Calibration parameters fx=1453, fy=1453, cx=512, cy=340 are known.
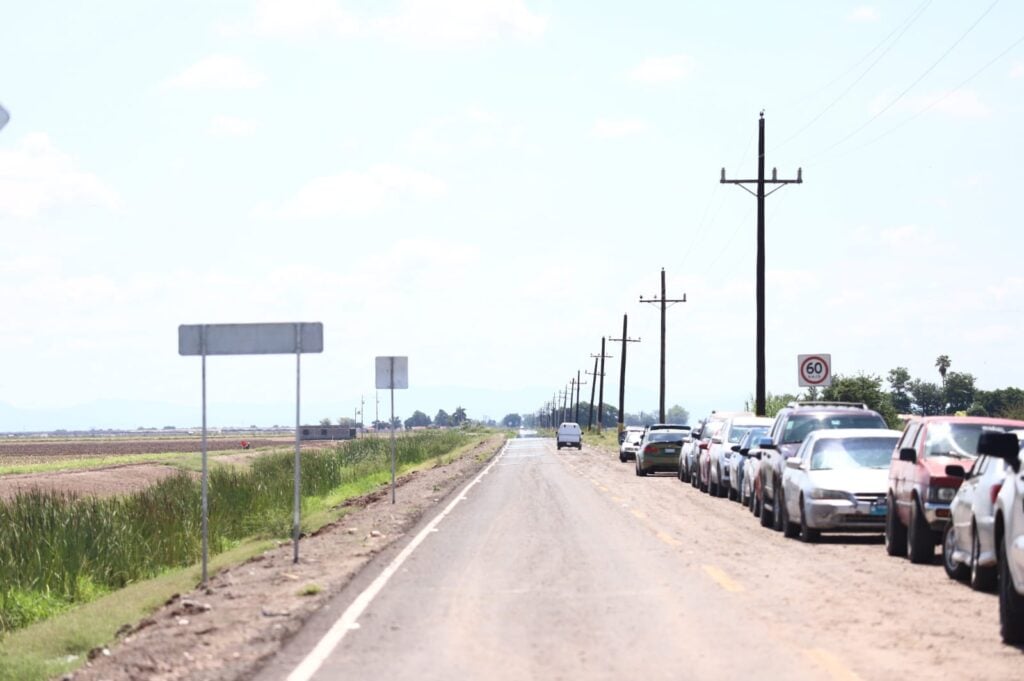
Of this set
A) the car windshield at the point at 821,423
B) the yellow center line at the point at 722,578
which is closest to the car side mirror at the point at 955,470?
the yellow center line at the point at 722,578

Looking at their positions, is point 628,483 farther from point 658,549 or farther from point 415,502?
point 658,549

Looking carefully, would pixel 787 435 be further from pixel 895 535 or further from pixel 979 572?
pixel 979 572

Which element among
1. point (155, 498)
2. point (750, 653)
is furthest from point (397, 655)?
point (155, 498)

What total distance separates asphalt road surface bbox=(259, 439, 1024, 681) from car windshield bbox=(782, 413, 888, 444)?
3.99 metres

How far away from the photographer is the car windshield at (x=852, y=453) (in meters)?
21.2

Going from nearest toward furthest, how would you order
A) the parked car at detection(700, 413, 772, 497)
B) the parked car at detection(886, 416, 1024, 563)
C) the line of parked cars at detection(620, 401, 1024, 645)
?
1. the line of parked cars at detection(620, 401, 1024, 645)
2. the parked car at detection(886, 416, 1024, 563)
3. the parked car at detection(700, 413, 772, 497)

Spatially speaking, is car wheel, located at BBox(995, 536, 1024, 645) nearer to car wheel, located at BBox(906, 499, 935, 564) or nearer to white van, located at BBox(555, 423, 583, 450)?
car wheel, located at BBox(906, 499, 935, 564)

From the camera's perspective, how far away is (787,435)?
83.5 ft

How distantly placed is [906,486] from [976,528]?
13.3 ft

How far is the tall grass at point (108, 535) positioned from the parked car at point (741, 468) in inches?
363

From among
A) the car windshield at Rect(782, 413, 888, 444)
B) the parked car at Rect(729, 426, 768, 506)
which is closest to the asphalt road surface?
the car windshield at Rect(782, 413, 888, 444)

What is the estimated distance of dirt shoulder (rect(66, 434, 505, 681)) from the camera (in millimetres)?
10305

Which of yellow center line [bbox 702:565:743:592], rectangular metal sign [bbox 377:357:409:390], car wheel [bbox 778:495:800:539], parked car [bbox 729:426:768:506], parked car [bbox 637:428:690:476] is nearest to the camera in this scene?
yellow center line [bbox 702:565:743:592]

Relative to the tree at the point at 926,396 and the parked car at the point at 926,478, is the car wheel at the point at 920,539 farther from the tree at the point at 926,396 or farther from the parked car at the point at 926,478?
the tree at the point at 926,396
